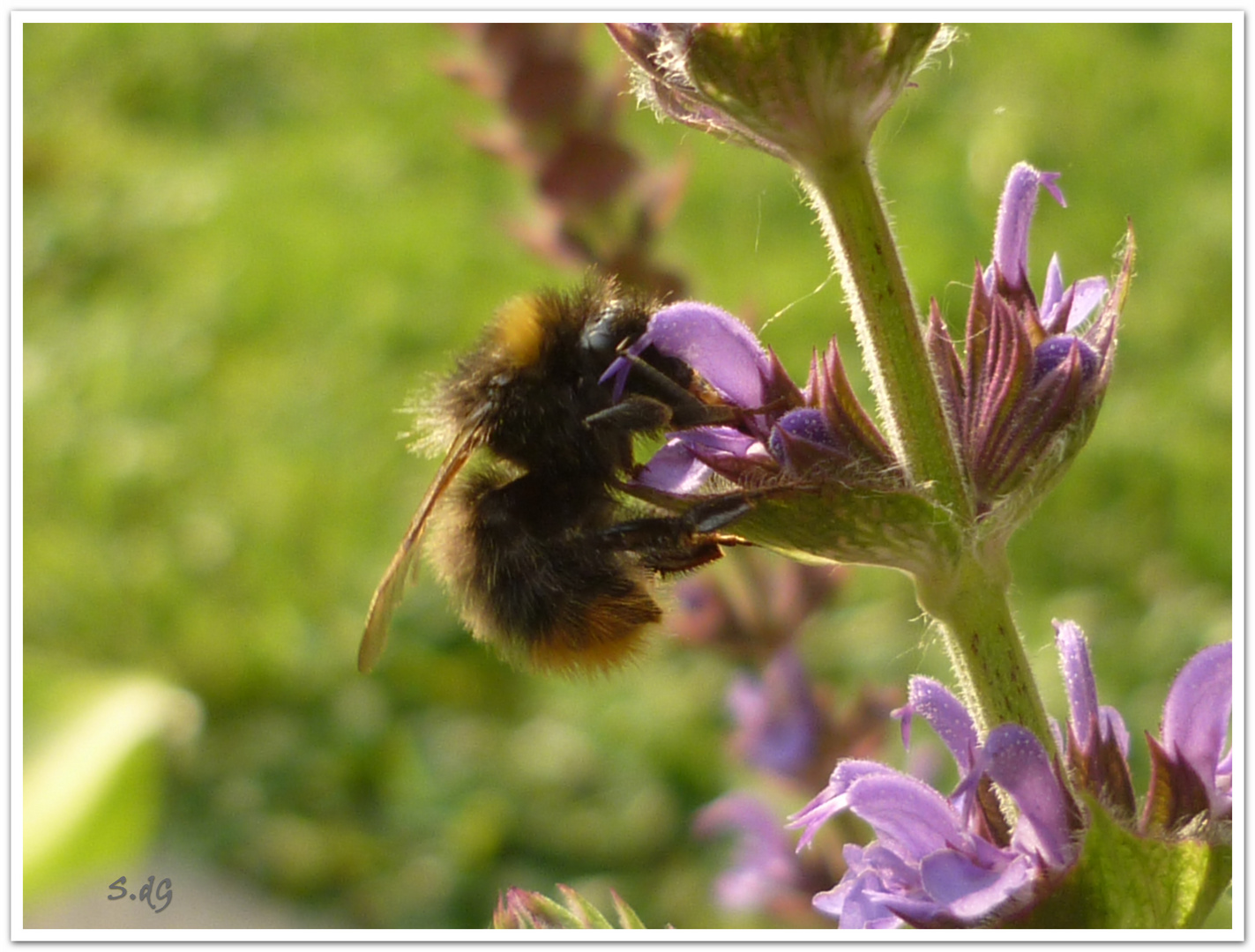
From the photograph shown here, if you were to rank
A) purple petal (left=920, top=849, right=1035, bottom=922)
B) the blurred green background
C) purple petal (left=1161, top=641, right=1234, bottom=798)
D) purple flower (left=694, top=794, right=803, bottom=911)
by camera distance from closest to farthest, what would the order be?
1. purple petal (left=920, top=849, right=1035, bottom=922)
2. purple petal (left=1161, top=641, right=1234, bottom=798)
3. purple flower (left=694, top=794, right=803, bottom=911)
4. the blurred green background

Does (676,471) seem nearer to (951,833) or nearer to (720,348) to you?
(720,348)

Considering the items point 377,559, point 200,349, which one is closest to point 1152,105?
point 377,559

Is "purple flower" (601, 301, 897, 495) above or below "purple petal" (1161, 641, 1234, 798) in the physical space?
above

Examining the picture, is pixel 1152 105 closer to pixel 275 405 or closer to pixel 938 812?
pixel 275 405

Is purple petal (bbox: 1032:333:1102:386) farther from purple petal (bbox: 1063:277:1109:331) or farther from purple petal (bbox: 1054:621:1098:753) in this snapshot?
purple petal (bbox: 1054:621:1098:753)

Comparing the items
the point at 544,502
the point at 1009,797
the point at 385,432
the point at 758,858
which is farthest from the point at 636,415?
the point at 385,432

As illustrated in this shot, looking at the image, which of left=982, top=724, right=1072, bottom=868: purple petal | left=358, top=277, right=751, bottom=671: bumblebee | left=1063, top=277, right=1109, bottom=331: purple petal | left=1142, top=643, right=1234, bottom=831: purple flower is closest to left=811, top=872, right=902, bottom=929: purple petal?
left=982, top=724, right=1072, bottom=868: purple petal
